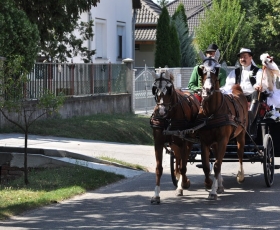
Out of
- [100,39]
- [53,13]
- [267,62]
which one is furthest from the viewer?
[100,39]

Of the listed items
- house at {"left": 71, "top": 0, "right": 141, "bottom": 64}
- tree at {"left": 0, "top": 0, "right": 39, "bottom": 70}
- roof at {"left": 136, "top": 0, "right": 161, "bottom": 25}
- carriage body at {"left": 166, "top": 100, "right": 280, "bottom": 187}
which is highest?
roof at {"left": 136, "top": 0, "right": 161, "bottom": 25}

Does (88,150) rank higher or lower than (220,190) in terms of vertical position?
higher

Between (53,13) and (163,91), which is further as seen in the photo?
(53,13)

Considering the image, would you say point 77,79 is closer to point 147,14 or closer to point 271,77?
point 271,77

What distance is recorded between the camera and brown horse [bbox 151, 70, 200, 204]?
1144 cm

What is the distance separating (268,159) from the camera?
1325 cm

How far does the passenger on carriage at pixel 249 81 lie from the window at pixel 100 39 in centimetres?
2014

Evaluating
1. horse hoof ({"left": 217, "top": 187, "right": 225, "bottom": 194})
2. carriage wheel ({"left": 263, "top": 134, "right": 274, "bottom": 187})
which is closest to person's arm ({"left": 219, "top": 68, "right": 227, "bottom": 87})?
carriage wheel ({"left": 263, "top": 134, "right": 274, "bottom": 187})

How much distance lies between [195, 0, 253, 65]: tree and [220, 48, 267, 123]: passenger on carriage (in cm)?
2885

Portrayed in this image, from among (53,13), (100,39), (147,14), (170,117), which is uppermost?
(147,14)

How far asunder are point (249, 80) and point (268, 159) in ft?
5.17

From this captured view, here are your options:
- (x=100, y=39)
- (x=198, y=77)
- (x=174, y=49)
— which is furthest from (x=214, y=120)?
(x=174, y=49)

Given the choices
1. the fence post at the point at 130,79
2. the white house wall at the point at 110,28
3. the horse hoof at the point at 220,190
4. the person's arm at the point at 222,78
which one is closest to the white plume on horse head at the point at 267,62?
the person's arm at the point at 222,78

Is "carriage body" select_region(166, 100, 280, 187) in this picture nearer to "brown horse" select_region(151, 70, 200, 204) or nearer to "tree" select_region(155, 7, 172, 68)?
"brown horse" select_region(151, 70, 200, 204)
